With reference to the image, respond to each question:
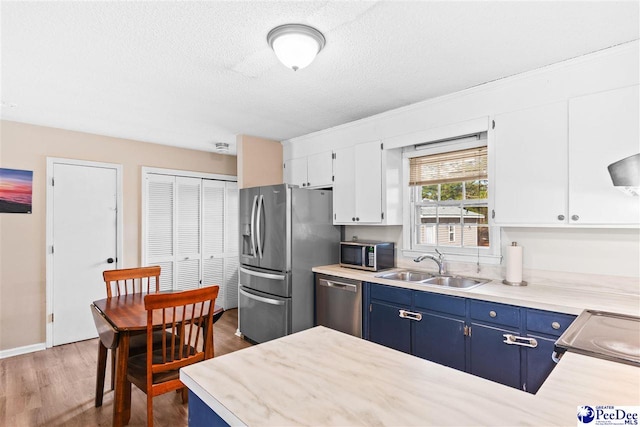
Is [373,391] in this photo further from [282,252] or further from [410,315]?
[282,252]

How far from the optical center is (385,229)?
369 cm

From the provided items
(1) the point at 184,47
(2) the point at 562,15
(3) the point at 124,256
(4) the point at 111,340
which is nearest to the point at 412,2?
(2) the point at 562,15

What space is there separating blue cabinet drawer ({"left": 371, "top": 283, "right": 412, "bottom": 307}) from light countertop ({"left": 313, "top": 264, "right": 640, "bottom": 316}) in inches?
2.0

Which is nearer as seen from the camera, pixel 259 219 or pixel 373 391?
pixel 373 391

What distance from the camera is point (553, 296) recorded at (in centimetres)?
221

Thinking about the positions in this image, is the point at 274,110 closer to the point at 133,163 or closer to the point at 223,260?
the point at 133,163

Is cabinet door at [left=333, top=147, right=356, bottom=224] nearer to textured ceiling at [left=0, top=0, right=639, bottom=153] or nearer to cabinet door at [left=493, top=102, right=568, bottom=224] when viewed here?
textured ceiling at [left=0, top=0, right=639, bottom=153]

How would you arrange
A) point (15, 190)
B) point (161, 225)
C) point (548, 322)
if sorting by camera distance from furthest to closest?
1. point (161, 225)
2. point (15, 190)
3. point (548, 322)

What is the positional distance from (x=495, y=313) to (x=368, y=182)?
A: 1699 mm

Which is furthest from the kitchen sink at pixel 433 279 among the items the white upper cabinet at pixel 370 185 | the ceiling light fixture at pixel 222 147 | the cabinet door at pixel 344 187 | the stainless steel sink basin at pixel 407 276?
the ceiling light fixture at pixel 222 147

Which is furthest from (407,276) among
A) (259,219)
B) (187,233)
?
(187,233)

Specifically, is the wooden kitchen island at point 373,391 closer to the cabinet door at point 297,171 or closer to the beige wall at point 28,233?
the cabinet door at point 297,171

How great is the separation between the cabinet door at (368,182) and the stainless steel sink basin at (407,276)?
1.80ft

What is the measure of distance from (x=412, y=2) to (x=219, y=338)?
384cm
